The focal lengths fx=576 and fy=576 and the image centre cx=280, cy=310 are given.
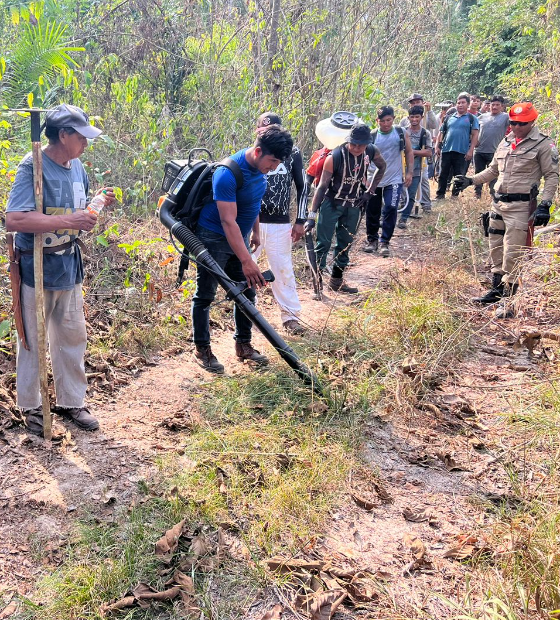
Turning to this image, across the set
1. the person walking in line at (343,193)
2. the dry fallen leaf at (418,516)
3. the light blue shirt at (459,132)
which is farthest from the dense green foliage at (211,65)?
the dry fallen leaf at (418,516)

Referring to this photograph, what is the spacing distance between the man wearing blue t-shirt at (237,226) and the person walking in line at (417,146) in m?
4.94

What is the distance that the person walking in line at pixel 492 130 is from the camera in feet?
32.9

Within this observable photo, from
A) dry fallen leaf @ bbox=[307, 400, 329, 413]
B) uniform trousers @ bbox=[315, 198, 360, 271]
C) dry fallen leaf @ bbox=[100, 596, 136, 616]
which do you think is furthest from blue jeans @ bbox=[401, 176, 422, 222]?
dry fallen leaf @ bbox=[100, 596, 136, 616]

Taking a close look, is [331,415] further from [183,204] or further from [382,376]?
[183,204]

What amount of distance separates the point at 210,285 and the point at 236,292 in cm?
36

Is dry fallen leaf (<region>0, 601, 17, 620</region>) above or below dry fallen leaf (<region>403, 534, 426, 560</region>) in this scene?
below

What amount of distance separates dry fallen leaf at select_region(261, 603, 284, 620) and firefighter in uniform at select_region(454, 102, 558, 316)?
12.5 feet

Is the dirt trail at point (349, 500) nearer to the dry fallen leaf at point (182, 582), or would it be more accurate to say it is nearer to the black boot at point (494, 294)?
the dry fallen leaf at point (182, 582)

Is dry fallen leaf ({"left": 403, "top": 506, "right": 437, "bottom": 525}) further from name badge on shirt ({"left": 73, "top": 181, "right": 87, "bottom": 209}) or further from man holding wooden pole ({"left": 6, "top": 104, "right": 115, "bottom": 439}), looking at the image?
name badge on shirt ({"left": 73, "top": 181, "right": 87, "bottom": 209})

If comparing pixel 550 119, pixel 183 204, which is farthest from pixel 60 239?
pixel 550 119

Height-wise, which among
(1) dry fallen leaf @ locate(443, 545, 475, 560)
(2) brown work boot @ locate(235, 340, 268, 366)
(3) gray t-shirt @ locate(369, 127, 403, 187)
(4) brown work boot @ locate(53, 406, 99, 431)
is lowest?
(2) brown work boot @ locate(235, 340, 268, 366)

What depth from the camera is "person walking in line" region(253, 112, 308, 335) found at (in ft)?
16.2

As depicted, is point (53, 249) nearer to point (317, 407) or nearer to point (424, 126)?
point (317, 407)

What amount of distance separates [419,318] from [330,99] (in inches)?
196
